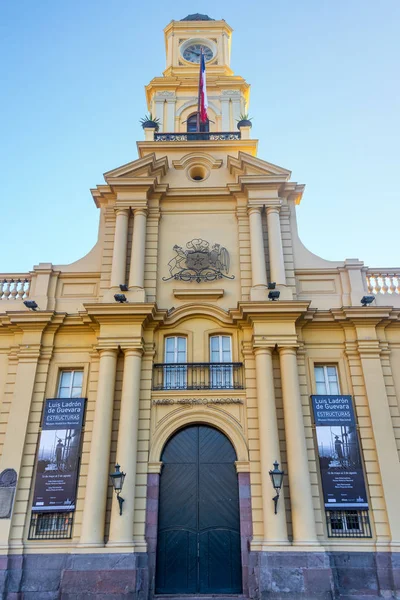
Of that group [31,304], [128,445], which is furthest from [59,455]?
[31,304]

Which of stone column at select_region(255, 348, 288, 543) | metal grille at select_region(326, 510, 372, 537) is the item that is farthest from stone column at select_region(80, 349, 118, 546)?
metal grille at select_region(326, 510, 372, 537)

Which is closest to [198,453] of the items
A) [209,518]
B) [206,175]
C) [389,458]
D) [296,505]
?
[209,518]

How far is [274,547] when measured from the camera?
479 inches

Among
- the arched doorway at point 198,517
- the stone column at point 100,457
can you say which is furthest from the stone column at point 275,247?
the stone column at point 100,457

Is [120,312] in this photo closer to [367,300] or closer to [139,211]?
[139,211]

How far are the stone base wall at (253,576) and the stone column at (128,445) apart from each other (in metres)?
0.60

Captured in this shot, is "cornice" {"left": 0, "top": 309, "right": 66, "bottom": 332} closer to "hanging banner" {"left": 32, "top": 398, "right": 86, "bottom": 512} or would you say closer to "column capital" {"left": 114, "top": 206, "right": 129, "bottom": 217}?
"hanging banner" {"left": 32, "top": 398, "right": 86, "bottom": 512}

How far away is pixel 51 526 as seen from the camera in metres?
13.2

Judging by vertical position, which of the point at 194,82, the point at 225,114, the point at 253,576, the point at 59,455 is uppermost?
the point at 194,82

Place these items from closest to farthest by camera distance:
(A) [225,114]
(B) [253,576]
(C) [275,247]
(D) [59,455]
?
1. (B) [253,576]
2. (D) [59,455]
3. (C) [275,247]
4. (A) [225,114]

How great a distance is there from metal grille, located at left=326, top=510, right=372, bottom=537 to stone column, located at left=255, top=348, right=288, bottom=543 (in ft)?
4.77

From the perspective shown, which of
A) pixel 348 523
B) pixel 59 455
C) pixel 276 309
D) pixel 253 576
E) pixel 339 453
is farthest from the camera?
pixel 276 309

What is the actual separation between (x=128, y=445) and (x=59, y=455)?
210 centimetres

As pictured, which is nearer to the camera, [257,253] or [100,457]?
[100,457]
